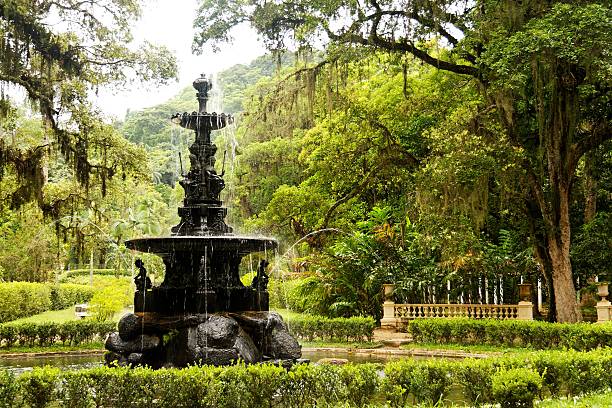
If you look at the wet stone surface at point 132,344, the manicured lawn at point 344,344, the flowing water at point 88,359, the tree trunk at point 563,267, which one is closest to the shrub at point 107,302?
the flowing water at point 88,359

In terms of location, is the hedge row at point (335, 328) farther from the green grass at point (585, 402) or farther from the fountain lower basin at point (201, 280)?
the green grass at point (585, 402)

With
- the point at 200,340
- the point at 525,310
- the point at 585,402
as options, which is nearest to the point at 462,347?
the point at 525,310

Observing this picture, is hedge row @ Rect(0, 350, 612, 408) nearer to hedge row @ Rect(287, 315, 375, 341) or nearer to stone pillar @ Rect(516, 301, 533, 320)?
hedge row @ Rect(287, 315, 375, 341)

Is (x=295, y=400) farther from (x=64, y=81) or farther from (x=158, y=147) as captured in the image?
(x=158, y=147)

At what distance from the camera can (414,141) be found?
24281 millimetres

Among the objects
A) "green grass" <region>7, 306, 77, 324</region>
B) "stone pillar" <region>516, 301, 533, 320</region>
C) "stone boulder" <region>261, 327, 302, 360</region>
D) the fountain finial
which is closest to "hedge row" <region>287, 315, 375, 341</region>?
"stone pillar" <region>516, 301, 533, 320</region>

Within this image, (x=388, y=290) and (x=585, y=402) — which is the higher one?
(x=388, y=290)

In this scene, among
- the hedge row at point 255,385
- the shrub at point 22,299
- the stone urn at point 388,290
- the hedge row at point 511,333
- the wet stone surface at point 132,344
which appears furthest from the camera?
the shrub at point 22,299

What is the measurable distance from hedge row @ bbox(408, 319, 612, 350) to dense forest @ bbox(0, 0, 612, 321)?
1460mm

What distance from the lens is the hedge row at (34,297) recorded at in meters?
26.7

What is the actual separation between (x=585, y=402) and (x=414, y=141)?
18036 millimetres

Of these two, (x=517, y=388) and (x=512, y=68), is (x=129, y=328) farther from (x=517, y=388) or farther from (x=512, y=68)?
(x=512, y=68)

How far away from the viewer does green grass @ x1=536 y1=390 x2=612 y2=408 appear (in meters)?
6.64

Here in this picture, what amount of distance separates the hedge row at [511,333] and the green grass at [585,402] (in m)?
6.44
